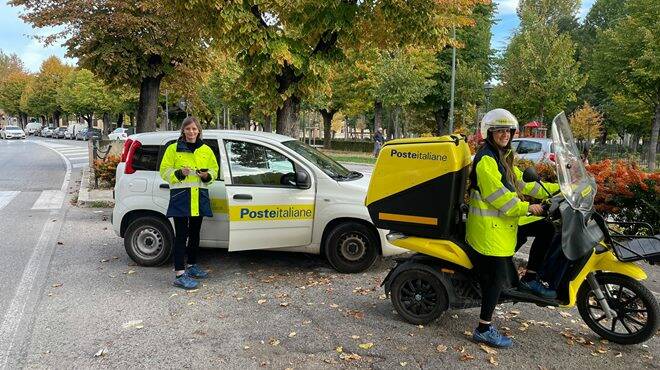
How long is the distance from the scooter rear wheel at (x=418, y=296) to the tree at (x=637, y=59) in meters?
22.9

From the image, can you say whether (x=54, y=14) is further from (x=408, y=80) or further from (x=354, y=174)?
(x=408, y=80)

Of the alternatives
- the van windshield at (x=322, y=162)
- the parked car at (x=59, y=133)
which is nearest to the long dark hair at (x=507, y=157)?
the van windshield at (x=322, y=162)

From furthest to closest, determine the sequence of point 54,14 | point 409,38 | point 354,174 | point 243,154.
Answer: point 54,14
point 409,38
point 354,174
point 243,154

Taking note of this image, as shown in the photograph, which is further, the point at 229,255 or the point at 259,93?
the point at 259,93

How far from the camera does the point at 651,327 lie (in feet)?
12.9

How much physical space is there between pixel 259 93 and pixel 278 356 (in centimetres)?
651

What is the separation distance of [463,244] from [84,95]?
187ft

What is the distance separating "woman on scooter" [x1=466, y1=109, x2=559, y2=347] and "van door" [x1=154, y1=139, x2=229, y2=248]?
3023 mm

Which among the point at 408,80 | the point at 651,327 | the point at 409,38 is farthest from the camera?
the point at 408,80

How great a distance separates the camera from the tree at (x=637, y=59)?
22.8 meters

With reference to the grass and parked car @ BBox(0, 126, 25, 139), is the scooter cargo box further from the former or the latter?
parked car @ BBox(0, 126, 25, 139)

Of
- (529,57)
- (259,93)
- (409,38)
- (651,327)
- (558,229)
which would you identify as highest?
(529,57)

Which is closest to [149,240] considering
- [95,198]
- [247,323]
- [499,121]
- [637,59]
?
[247,323]

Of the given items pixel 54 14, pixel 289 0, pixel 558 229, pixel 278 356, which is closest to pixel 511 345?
pixel 558 229
